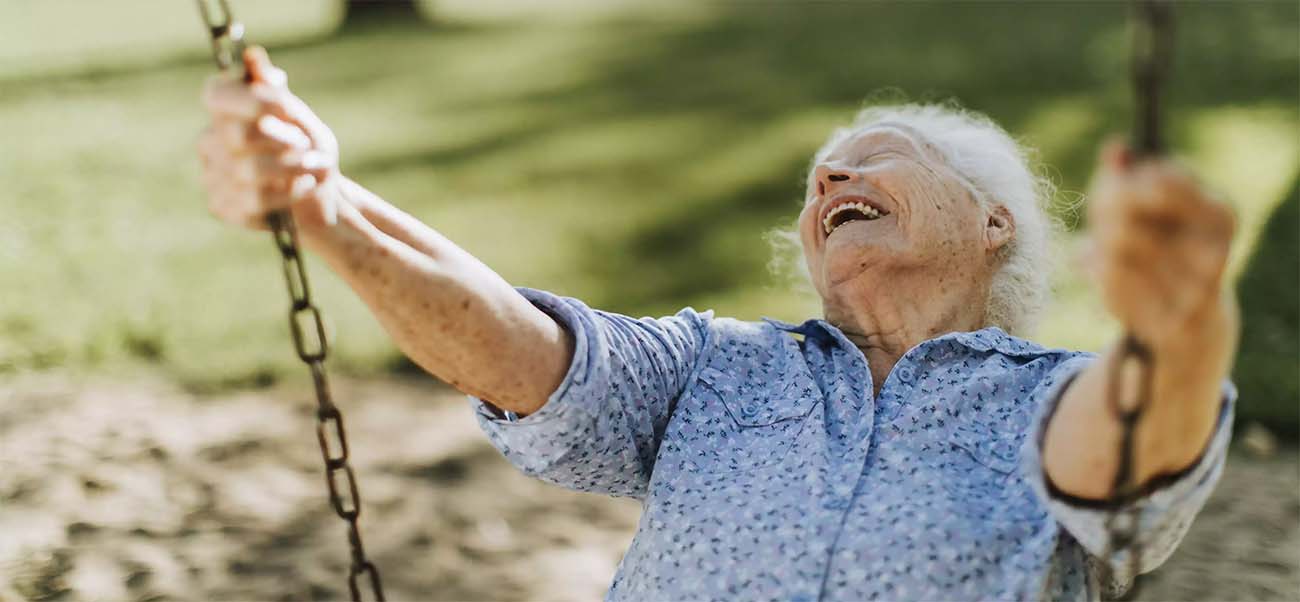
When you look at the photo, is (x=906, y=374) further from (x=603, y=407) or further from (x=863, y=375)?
(x=603, y=407)

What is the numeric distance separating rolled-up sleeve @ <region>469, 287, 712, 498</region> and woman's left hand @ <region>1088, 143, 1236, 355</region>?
0.93 meters

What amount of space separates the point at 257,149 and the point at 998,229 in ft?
5.30

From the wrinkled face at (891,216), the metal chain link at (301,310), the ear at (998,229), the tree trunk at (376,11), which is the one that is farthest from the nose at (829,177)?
the tree trunk at (376,11)

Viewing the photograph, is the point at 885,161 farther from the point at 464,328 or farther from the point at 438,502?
the point at 438,502

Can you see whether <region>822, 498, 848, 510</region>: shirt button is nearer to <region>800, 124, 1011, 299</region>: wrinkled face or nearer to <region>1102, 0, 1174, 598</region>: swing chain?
<region>1102, 0, 1174, 598</region>: swing chain

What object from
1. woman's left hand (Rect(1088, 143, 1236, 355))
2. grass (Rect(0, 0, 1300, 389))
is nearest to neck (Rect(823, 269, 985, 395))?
grass (Rect(0, 0, 1300, 389))

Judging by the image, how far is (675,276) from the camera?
6.77m

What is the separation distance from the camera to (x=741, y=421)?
239 centimetres

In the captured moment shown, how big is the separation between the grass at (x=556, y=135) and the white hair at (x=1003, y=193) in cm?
55

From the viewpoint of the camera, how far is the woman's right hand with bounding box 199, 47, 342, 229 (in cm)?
178

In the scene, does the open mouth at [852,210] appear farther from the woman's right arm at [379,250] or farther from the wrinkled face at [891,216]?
the woman's right arm at [379,250]

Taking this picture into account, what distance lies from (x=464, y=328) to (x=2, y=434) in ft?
10.9

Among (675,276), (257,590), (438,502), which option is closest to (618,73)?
(675,276)

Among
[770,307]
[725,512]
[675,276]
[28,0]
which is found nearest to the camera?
[725,512]
